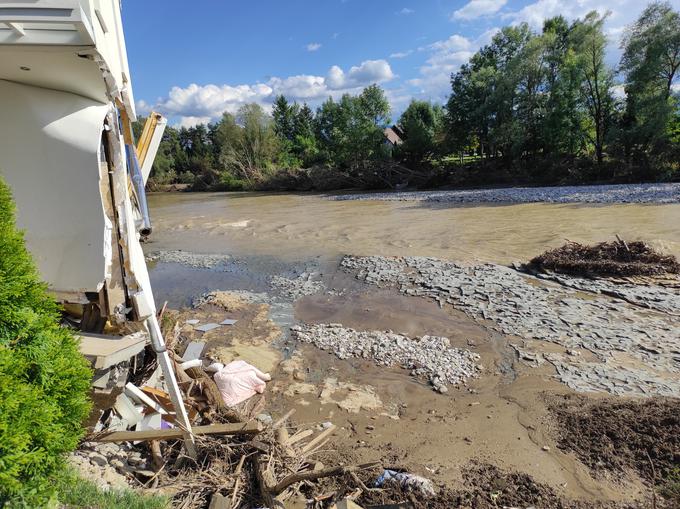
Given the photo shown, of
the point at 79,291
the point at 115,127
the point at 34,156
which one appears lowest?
the point at 79,291

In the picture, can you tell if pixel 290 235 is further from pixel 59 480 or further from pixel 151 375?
pixel 59 480

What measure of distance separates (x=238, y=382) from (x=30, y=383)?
3349 millimetres

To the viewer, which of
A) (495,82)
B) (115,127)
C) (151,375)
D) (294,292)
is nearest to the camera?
(115,127)

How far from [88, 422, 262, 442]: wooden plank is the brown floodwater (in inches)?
376

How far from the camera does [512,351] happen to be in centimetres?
667

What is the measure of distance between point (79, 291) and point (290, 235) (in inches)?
576

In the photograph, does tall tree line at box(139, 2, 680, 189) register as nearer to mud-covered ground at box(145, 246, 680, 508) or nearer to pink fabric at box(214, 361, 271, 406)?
mud-covered ground at box(145, 246, 680, 508)

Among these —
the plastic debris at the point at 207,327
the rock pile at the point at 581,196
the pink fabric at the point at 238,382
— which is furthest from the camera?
the rock pile at the point at 581,196

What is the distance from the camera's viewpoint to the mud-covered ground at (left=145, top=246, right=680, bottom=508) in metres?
3.92

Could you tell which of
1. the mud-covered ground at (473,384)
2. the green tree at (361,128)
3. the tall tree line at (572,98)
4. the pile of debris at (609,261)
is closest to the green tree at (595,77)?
the tall tree line at (572,98)

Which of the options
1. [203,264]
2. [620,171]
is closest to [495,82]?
[620,171]

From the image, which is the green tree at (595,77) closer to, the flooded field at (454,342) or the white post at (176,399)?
the flooded field at (454,342)

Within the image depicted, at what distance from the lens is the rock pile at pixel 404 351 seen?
6176 millimetres

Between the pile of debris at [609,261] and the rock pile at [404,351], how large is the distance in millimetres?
5016
